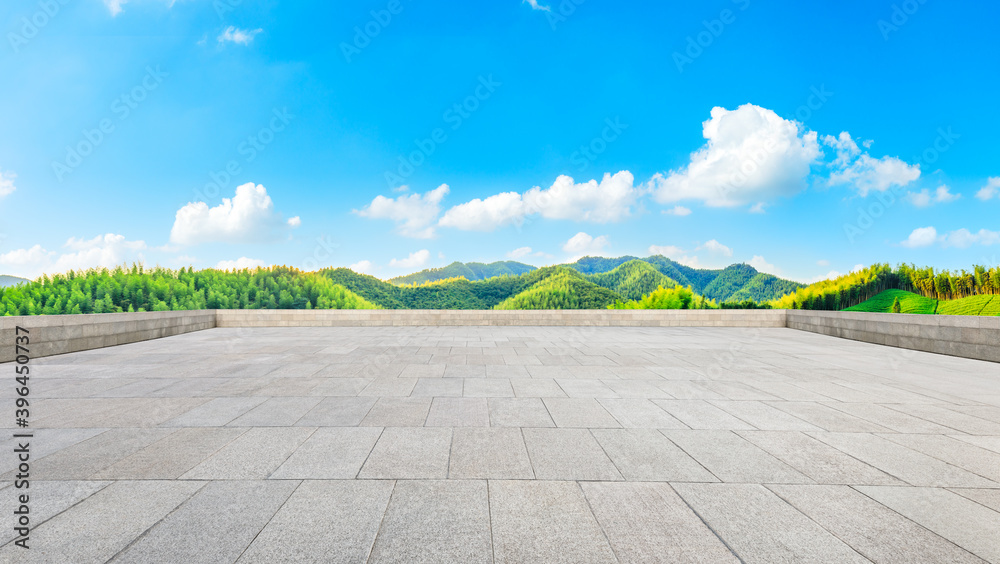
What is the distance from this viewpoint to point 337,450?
146 inches

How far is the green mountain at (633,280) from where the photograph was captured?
98.7 meters

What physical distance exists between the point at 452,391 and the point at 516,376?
1452mm

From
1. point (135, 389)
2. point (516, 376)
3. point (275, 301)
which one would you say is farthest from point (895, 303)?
point (275, 301)

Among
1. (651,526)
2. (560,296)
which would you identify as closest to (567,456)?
(651,526)

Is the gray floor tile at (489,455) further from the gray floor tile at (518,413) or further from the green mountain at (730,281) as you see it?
the green mountain at (730,281)

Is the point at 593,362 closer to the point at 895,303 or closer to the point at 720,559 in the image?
the point at 720,559

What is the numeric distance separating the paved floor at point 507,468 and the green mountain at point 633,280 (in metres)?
91.9

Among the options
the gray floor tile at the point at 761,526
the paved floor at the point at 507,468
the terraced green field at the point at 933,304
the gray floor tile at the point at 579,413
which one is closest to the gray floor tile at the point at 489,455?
the paved floor at the point at 507,468

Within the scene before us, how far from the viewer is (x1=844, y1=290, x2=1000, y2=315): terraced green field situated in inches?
698

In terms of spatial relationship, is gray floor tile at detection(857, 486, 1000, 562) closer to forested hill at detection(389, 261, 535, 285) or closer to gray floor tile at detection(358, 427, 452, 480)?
gray floor tile at detection(358, 427, 452, 480)

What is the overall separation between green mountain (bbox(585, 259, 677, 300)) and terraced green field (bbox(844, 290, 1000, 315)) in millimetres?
67271

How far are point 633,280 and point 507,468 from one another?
106176 millimetres

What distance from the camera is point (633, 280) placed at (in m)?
104

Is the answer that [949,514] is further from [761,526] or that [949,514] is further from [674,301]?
[674,301]
